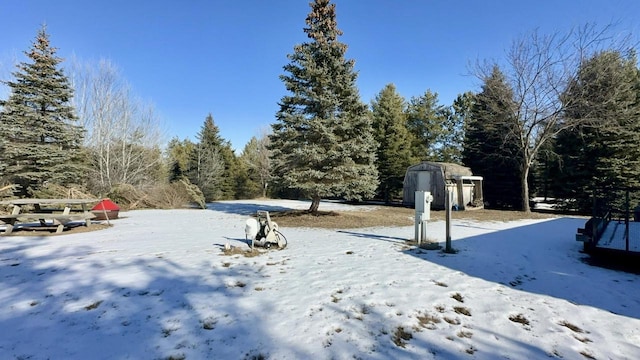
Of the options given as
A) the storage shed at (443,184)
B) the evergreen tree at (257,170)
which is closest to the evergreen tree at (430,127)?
the storage shed at (443,184)

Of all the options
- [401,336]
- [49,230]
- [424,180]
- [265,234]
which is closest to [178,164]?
[49,230]

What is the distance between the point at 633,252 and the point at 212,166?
98.3ft

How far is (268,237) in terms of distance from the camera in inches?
273

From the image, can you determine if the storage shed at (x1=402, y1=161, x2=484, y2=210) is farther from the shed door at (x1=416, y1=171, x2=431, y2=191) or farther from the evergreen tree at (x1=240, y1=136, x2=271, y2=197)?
the evergreen tree at (x1=240, y1=136, x2=271, y2=197)

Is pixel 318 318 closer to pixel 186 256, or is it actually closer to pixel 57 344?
pixel 57 344

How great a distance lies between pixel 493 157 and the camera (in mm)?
20703

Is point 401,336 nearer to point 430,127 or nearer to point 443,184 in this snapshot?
point 443,184

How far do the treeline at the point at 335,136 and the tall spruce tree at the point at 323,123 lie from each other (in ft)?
0.16

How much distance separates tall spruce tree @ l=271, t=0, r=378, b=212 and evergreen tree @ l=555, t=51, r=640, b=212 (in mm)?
10923

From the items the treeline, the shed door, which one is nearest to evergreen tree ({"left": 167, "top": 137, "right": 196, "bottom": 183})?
the treeline

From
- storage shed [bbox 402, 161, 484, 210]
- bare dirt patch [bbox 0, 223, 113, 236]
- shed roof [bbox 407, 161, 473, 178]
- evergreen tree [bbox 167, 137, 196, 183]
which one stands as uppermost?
evergreen tree [bbox 167, 137, 196, 183]

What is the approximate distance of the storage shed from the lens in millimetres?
18469

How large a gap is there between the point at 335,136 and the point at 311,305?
360 inches

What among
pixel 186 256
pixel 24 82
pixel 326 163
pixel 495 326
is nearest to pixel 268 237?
pixel 186 256
